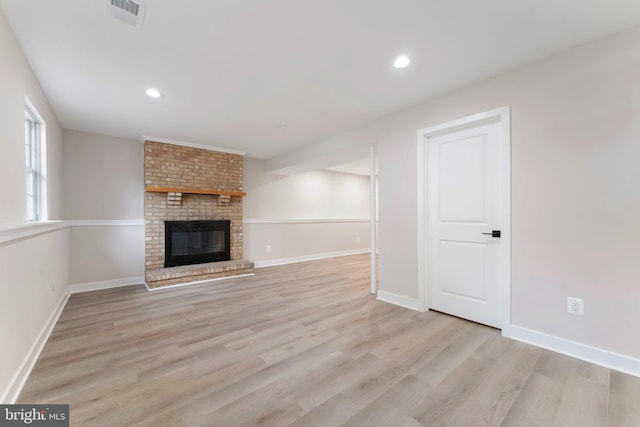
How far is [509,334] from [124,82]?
434 centimetres

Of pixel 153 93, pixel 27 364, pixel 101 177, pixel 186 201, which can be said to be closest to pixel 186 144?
pixel 186 201

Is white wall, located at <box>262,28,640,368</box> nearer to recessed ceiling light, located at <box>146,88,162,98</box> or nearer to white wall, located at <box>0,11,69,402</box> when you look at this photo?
recessed ceiling light, located at <box>146,88,162,98</box>

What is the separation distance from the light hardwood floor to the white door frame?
0.29 metres

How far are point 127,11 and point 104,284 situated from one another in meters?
4.09

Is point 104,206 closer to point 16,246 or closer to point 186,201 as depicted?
point 186,201

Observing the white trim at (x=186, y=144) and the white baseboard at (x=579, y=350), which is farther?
the white trim at (x=186, y=144)

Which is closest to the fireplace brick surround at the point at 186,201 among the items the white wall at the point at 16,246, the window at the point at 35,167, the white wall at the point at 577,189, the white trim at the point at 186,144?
the white trim at the point at 186,144

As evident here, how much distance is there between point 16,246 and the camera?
170 centimetres

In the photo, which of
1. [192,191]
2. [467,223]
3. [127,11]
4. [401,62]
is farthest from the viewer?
[192,191]

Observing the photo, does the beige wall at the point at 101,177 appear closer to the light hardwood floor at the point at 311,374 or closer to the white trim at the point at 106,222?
the white trim at the point at 106,222

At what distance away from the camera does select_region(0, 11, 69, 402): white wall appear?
156 centimetres

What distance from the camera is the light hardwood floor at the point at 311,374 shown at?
146 cm

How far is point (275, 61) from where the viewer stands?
2275 mm

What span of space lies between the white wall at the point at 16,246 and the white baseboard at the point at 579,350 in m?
3.65
